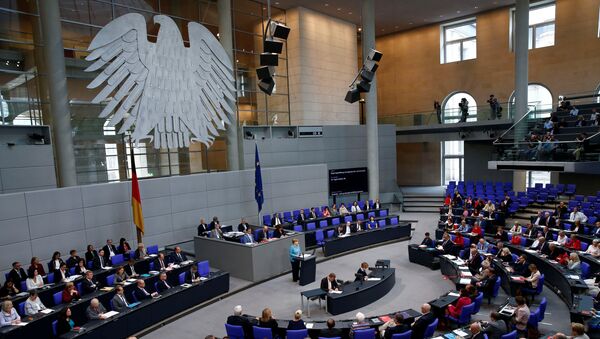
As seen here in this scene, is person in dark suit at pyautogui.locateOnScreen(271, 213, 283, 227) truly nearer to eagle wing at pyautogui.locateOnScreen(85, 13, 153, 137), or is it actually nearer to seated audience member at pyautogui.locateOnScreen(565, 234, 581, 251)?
eagle wing at pyautogui.locateOnScreen(85, 13, 153, 137)

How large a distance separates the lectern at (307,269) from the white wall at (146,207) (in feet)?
18.9

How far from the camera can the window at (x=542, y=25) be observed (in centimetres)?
2305

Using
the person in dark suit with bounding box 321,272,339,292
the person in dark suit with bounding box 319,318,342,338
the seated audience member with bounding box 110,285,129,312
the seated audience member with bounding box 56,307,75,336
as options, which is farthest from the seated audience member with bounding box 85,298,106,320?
the person in dark suit with bounding box 321,272,339,292

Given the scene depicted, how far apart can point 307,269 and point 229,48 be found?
34.2 feet

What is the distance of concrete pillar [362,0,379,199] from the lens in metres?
20.7

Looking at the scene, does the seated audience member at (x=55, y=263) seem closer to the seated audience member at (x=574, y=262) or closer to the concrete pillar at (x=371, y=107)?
the seated audience member at (x=574, y=262)

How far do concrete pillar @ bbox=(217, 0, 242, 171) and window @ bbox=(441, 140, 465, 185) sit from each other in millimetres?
17186

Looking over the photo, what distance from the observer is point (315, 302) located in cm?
1043

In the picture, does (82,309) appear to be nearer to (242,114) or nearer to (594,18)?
(242,114)

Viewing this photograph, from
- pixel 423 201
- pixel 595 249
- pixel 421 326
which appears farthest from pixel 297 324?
pixel 423 201

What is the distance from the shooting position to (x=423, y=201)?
23828 millimetres

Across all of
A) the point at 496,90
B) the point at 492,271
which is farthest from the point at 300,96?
the point at 492,271

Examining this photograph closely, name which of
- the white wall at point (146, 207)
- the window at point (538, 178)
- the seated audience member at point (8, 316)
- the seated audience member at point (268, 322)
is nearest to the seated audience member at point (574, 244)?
the seated audience member at point (268, 322)

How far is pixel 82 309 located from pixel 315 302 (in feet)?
17.9
